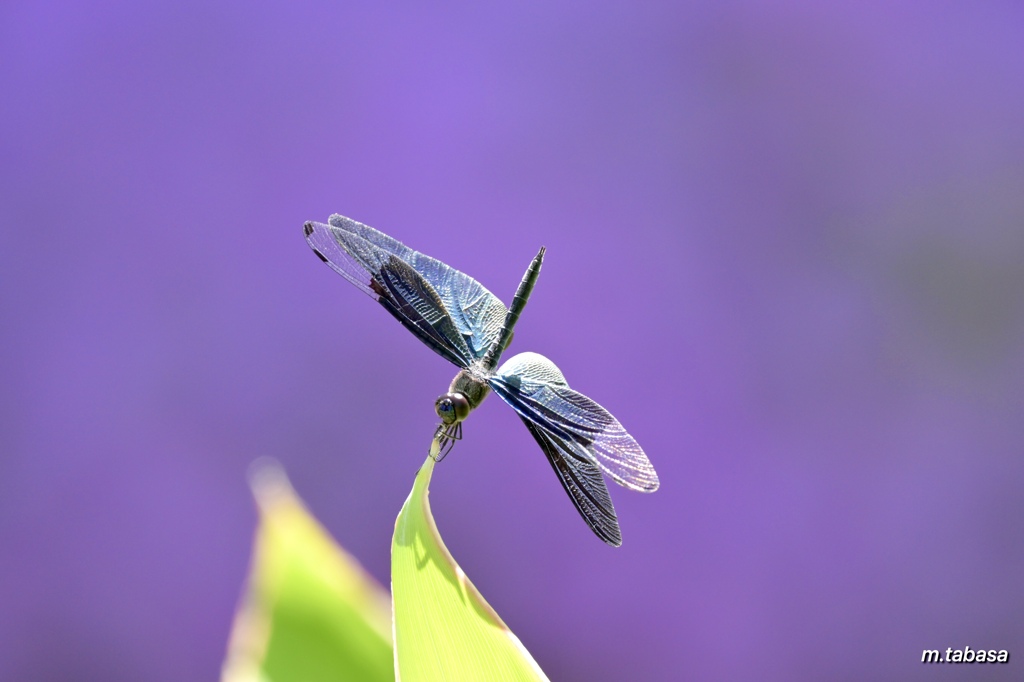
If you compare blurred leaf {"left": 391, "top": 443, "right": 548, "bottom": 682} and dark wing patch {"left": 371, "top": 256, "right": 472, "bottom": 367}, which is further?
dark wing patch {"left": 371, "top": 256, "right": 472, "bottom": 367}

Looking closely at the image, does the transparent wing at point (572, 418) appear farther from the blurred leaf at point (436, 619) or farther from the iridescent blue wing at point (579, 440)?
the blurred leaf at point (436, 619)

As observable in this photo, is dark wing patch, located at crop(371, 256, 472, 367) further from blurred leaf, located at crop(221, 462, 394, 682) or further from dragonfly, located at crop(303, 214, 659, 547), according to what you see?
blurred leaf, located at crop(221, 462, 394, 682)

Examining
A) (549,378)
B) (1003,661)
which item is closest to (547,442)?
(549,378)

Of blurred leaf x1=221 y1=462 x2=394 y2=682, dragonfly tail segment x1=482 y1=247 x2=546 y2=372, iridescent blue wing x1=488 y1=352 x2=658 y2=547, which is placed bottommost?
blurred leaf x1=221 y1=462 x2=394 y2=682

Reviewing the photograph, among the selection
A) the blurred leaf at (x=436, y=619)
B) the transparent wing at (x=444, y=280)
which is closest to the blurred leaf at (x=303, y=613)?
the blurred leaf at (x=436, y=619)

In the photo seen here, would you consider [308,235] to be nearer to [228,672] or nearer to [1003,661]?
[228,672]

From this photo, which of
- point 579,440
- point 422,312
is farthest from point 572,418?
point 422,312

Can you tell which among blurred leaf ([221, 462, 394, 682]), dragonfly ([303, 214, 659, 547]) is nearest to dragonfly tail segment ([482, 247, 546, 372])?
dragonfly ([303, 214, 659, 547])
